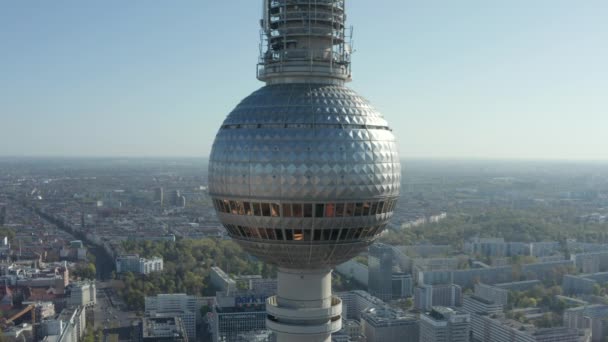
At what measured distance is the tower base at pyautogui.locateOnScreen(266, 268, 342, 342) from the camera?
21.6 metres

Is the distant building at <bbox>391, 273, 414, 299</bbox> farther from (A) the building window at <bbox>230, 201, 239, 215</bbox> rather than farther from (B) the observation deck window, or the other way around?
(A) the building window at <bbox>230, 201, 239, 215</bbox>

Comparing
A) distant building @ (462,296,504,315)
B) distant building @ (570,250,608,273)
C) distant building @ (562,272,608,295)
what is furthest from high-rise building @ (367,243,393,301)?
distant building @ (570,250,608,273)

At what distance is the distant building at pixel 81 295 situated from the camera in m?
69.9

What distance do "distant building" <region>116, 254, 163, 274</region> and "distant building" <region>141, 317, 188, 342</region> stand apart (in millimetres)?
25411

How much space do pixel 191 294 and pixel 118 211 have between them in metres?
81.3

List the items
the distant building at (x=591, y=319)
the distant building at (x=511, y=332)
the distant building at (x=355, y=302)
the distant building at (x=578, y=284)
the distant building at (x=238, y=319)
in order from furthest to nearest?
the distant building at (x=578, y=284)
the distant building at (x=355, y=302)
the distant building at (x=591, y=319)
the distant building at (x=238, y=319)
the distant building at (x=511, y=332)

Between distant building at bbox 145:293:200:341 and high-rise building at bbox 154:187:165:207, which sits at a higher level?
high-rise building at bbox 154:187:165:207

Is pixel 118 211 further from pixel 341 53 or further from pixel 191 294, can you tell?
pixel 341 53

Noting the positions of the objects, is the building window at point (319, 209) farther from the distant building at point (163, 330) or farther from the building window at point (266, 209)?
the distant building at point (163, 330)

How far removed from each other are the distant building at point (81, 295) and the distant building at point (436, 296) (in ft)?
109

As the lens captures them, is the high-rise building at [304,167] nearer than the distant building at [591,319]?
Yes

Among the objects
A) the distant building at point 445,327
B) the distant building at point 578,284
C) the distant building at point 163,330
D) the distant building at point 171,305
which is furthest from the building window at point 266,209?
the distant building at point 578,284

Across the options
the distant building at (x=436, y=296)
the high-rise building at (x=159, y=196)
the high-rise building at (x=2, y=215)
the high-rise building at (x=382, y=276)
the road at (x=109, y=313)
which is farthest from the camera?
the high-rise building at (x=159, y=196)

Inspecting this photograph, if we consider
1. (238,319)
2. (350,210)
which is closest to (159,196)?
(238,319)
